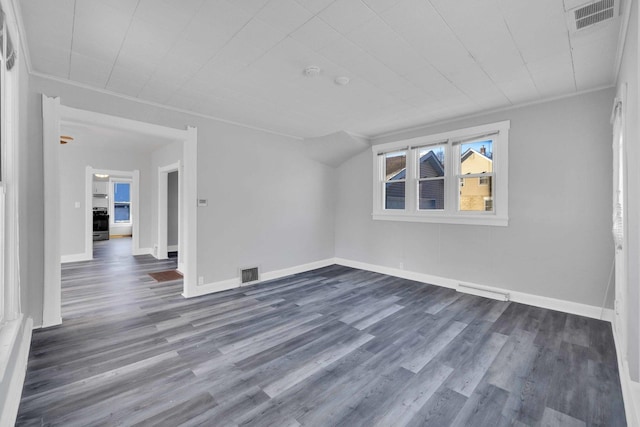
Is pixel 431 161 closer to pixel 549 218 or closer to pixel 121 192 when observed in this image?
pixel 549 218

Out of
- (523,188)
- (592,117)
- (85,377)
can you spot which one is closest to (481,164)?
(523,188)

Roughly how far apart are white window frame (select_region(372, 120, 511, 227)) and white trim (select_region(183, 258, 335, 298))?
153 cm

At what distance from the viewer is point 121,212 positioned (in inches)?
460

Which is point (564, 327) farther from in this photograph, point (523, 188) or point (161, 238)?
point (161, 238)

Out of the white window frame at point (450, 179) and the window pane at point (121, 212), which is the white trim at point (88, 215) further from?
the white window frame at point (450, 179)

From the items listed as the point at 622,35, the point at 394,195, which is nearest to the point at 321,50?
the point at 622,35

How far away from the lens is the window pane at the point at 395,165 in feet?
17.3

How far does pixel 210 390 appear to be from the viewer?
2088mm

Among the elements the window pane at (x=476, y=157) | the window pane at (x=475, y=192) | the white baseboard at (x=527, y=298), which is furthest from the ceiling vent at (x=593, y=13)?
the white baseboard at (x=527, y=298)

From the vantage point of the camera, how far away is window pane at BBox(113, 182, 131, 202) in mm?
11586

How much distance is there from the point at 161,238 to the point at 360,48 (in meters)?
6.53

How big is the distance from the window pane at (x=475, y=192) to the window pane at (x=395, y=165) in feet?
3.56

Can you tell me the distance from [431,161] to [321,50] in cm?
315

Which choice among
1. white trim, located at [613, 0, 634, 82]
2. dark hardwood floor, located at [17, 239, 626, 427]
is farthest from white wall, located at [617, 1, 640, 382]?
dark hardwood floor, located at [17, 239, 626, 427]
